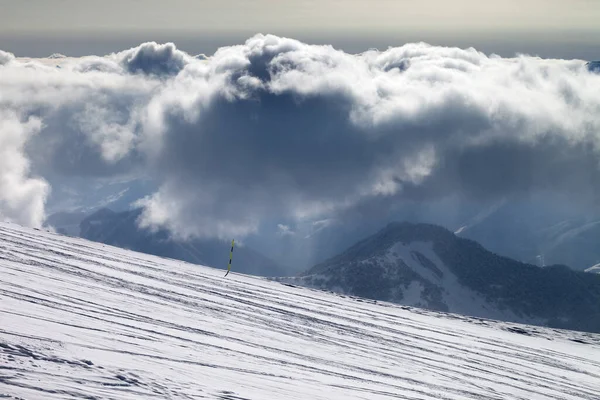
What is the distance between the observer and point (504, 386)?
19125 millimetres

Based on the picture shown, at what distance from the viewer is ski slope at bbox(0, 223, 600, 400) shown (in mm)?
12836

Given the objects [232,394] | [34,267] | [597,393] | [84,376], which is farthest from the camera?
[34,267]

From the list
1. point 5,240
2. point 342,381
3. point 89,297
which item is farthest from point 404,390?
point 5,240

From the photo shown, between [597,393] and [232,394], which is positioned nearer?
[232,394]

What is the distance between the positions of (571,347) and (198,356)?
19.7 metres

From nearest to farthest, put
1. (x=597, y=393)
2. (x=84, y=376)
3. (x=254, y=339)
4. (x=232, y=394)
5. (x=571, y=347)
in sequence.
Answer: (x=84, y=376)
(x=232, y=394)
(x=254, y=339)
(x=597, y=393)
(x=571, y=347)

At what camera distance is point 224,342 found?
17.8 m

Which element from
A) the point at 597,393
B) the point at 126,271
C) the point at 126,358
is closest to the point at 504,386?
the point at 597,393

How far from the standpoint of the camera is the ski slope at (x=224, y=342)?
42.1ft

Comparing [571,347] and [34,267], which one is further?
[571,347]

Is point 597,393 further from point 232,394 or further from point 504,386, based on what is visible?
point 232,394

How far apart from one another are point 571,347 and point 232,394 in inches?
815

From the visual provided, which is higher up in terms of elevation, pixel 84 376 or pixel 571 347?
pixel 84 376

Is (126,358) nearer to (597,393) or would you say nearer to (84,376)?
(84,376)
